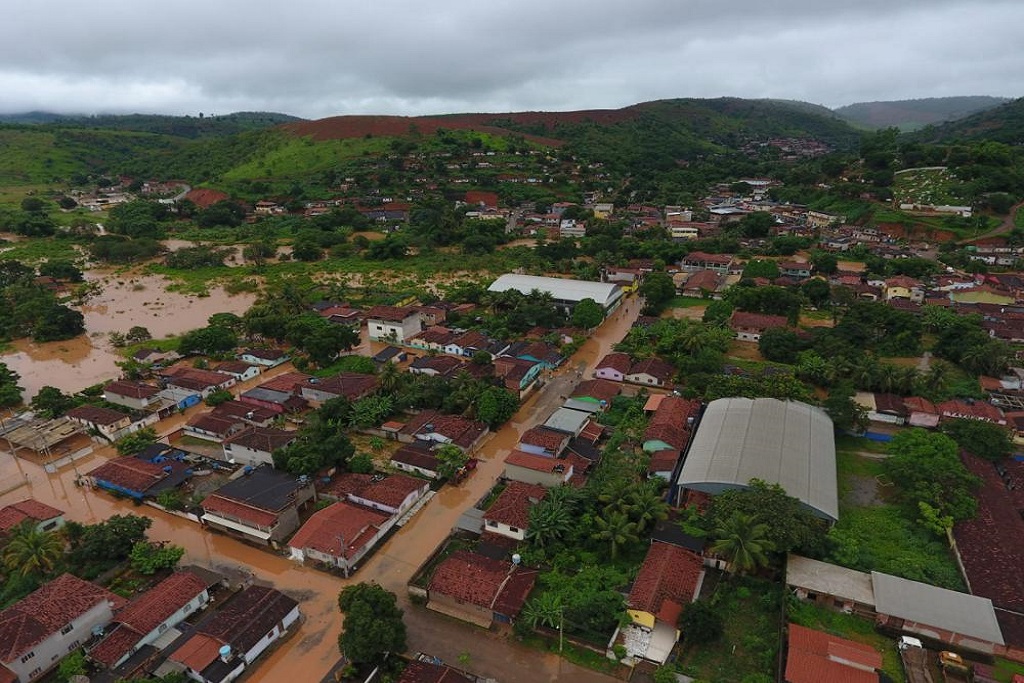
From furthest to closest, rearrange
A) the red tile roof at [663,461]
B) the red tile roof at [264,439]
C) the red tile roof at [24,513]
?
the red tile roof at [264,439], the red tile roof at [663,461], the red tile roof at [24,513]

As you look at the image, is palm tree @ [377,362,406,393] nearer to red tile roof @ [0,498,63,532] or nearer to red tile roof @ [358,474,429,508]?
red tile roof @ [358,474,429,508]

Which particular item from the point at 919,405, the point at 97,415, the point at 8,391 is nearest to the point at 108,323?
the point at 8,391

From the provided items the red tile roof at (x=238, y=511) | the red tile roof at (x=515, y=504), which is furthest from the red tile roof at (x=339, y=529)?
the red tile roof at (x=515, y=504)

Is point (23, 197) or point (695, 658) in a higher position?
point (23, 197)

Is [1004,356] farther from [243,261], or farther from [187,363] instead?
[243,261]

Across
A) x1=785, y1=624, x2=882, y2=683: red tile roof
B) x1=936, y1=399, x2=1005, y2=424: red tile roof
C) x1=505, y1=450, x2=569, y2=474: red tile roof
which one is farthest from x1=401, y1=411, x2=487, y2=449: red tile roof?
x1=936, y1=399, x2=1005, y2=424: red tile roof

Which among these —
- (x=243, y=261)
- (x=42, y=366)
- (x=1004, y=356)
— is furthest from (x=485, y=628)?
(x=243, y=261)

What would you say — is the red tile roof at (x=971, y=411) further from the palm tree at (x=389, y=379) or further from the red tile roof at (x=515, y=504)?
the palm tree at (x=389, y=379)
